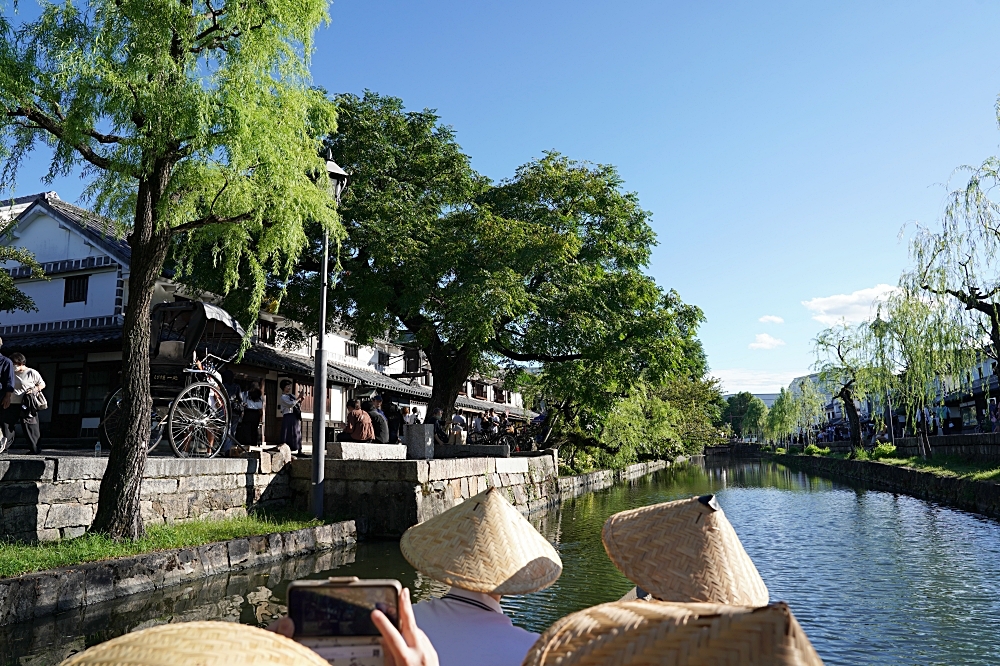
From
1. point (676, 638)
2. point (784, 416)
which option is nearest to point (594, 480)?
point (676, 638)

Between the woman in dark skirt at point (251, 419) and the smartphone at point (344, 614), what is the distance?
10.8 metres

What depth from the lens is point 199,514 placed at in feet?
29.5

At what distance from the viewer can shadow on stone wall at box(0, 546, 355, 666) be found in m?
4.95

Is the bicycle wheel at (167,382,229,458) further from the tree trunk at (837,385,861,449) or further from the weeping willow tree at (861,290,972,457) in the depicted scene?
the tree trunk at (837,385,861,449)

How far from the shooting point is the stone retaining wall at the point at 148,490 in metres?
6.93

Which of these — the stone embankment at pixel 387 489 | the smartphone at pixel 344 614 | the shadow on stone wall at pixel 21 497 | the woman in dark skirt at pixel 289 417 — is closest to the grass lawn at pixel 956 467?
the stone embankment at pixel 387 489

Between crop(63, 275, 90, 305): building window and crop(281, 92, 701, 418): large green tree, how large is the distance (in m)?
6.57

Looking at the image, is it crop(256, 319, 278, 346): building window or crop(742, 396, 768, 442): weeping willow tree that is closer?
crop(256, 319, 278, 346): building window

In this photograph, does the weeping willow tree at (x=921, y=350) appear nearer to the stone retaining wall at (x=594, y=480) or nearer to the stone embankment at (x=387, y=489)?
the stone retaining wall at (x=594, y=480)

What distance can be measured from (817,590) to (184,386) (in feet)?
26.0

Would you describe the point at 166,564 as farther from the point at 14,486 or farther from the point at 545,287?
the point at 545,287

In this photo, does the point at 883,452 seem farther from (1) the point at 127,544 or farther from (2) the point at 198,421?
(1) the point at 127,544

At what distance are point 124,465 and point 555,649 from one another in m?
7.39

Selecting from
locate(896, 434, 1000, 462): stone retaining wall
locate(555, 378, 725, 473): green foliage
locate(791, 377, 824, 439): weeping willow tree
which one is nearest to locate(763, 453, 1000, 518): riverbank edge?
locate(896, 434, 1000, 462): stone retaining wall
